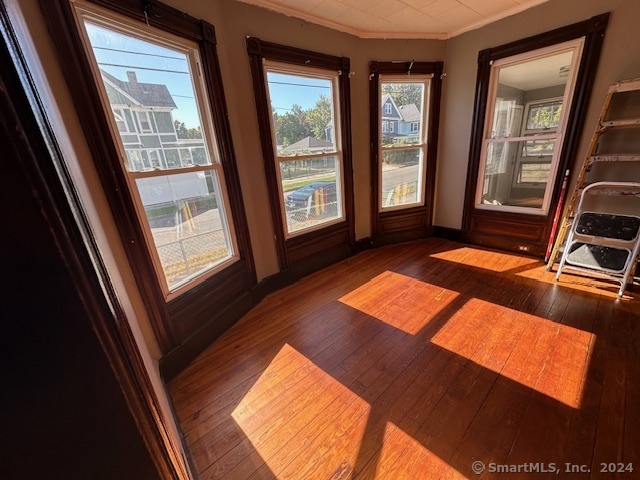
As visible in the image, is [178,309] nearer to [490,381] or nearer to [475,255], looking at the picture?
[490,381]

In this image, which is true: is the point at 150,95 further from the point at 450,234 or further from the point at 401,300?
the point at 450,234

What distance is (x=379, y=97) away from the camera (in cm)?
315

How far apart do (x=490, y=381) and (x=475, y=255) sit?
6.65 feet

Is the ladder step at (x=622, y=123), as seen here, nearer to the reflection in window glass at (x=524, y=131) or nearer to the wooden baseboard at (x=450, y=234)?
the reflection in window glass at (x=524, y=131)

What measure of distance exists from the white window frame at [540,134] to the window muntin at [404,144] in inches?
26.7

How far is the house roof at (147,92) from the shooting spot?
1.50 metres

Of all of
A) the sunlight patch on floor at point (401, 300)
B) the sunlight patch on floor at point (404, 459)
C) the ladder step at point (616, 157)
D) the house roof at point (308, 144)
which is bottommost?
the sunlight patch on floor at point (404, 459)

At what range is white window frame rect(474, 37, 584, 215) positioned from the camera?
2.51m

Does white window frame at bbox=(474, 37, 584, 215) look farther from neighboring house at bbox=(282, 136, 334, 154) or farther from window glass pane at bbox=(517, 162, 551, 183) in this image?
neighboring house at bbox=(282, 136, 334, 154)

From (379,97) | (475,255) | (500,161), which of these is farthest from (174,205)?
(500,161)

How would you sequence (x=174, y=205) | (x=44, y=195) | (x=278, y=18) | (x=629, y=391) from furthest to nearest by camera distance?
(x=278, y=18) → (x=174, y=205) → (x=629, y=391) → (x=44, y=195)

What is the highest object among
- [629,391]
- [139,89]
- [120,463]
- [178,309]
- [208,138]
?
[139,89]

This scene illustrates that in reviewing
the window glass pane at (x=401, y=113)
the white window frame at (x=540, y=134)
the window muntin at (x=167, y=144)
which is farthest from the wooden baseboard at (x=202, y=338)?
the white window frame at (x=540, y=134)

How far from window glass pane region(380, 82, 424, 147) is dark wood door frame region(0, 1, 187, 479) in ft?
11.3
